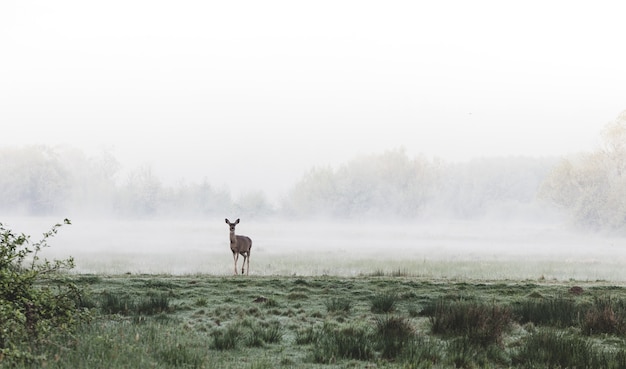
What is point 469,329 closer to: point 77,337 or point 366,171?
point 77,337

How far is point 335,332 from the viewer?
9438 millimetres

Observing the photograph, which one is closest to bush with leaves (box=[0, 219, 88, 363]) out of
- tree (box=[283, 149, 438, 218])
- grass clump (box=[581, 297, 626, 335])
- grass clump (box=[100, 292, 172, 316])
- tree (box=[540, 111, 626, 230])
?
grass clump (box=[100, 292, 172, 316])

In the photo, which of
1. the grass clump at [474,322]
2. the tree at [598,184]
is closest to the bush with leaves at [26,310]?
the grass clump at [474,322]

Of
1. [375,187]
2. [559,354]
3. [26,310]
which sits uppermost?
[375,187]

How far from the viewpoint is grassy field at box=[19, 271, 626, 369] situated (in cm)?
779

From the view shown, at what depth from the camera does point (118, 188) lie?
103688 millimetres

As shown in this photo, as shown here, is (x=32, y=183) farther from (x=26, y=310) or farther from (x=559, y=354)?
(x=559, y=354)

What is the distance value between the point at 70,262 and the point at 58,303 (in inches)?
22.5

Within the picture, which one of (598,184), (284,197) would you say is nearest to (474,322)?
(598,184)

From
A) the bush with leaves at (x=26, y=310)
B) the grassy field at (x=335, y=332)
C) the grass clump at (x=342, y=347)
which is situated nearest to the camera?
the bush with leaves at (x=26, y=310)

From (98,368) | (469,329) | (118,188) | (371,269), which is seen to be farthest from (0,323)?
(118,188)

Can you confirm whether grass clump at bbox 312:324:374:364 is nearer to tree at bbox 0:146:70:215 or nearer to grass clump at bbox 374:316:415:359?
grass clump at bbox 374:316:415:359

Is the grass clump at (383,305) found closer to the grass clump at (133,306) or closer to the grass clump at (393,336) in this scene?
the grass clump at (393,336)

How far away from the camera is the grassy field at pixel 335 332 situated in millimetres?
7788
